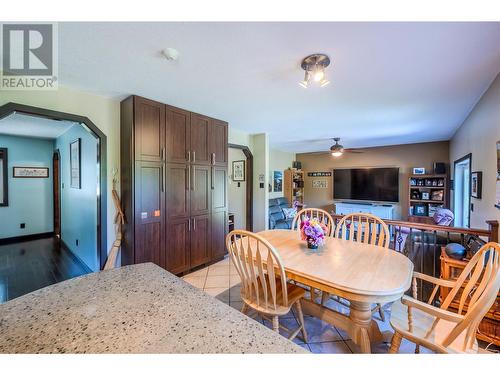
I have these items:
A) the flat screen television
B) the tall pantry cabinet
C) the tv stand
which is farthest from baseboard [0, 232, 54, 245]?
the flat screen television

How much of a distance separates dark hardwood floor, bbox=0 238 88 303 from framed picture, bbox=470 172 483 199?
206 inches

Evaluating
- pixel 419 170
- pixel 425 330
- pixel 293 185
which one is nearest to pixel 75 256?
pixel 425 330

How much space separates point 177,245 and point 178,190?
74 centimetres

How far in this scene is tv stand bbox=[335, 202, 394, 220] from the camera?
232 inches

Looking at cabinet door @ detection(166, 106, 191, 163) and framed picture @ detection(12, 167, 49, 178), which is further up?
cabinet door @ detection(166, 106, 191, 163)

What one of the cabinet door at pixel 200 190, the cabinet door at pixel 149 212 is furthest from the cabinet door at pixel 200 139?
the cabinet door at pixel 149 212

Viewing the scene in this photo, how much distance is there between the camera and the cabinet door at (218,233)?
3.50 metres

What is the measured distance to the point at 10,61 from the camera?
5.75 ft

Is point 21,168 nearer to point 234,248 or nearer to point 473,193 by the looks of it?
point 234,248

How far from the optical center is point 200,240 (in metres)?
3.29

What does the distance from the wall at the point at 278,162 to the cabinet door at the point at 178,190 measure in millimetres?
3738

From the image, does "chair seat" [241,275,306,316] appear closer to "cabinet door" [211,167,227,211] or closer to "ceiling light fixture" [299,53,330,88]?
"ceiling light fixture" [299,53,330,88]

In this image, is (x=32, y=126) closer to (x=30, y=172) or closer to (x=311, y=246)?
(x=30, y=172)

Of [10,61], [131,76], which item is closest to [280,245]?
[131,76]
